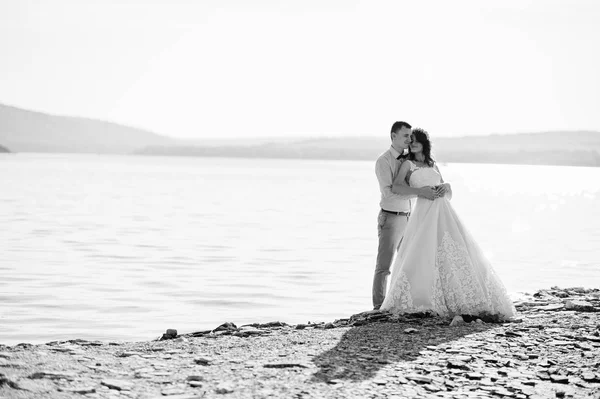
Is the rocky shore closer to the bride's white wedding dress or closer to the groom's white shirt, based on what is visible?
the bride's white wedding dress

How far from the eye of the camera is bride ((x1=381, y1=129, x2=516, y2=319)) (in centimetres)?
957

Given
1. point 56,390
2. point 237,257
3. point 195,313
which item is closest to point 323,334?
point 56,390

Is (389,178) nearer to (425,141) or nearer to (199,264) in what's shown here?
(425,141)

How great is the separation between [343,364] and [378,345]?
3.10 ft

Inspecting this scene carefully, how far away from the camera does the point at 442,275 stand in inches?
381

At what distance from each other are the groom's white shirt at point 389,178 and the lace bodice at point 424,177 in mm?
255

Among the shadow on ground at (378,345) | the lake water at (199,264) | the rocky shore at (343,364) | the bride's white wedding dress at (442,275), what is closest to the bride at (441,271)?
the bride's white wedding dress at (442,275)

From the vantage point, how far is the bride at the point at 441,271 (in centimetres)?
957

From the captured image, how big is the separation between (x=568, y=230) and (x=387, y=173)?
77.4ft

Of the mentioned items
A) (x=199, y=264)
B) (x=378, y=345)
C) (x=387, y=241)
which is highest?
(x=387, y=241)

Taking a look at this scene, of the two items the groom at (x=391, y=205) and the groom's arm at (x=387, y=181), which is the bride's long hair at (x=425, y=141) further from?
the groom's arm at (x=387, y=181)

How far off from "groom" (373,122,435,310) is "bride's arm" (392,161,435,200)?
0.01m

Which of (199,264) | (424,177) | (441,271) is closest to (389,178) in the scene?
(424,177)

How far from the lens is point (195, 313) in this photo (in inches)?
505
